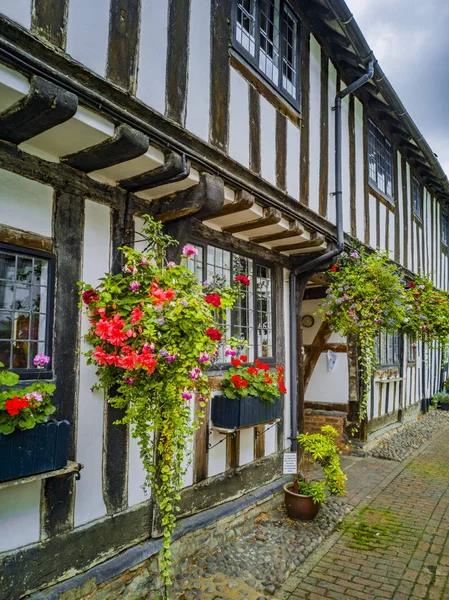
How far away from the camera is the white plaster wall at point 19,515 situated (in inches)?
113

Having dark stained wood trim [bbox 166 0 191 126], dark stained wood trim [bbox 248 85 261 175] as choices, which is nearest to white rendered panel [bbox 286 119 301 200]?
dark stained wood trim [bbox 248 85 261 175]

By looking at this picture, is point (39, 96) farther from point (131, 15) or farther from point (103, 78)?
point (131, 15)

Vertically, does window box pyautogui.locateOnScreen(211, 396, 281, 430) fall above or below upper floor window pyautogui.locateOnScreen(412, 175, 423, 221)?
below

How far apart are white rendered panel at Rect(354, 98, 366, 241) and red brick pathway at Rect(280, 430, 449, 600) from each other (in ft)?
13.7

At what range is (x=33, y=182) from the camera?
3145mm

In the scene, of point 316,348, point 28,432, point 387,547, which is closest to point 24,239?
point 28,432

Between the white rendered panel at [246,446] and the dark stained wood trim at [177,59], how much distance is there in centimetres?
357

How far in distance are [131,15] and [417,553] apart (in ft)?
18.8

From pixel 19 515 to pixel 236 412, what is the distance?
7.44 feet

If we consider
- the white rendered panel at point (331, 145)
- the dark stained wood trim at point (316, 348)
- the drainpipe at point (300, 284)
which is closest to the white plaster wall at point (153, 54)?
the drainpipe at point (300, 284)

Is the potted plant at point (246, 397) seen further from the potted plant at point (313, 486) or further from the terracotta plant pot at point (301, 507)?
the terracotta plant pot at point (301, 507)

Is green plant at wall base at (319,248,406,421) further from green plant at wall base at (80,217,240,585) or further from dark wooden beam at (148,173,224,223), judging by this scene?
green plant at wall base at (80,217,240,585)

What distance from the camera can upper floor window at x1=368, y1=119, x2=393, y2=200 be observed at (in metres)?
8.45

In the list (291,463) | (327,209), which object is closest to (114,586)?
(291,463)
